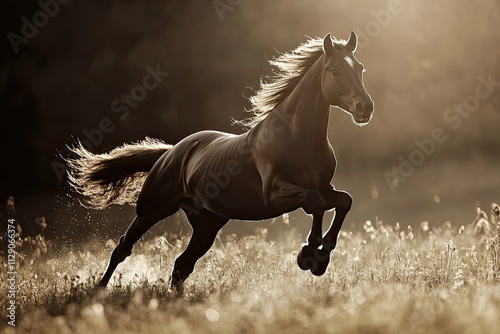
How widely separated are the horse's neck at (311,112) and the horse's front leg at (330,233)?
497 mm

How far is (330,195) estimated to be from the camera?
20.0 ft

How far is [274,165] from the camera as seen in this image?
613 centimetres

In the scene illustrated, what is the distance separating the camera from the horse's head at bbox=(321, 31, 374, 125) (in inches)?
226

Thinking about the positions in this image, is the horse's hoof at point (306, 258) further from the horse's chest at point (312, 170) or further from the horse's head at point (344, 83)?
the horse's head at point (344, 83)

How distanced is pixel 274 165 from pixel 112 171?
2.73 meters

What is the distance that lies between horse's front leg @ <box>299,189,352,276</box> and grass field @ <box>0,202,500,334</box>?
221 millimetres

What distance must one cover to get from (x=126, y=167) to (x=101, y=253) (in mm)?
1524

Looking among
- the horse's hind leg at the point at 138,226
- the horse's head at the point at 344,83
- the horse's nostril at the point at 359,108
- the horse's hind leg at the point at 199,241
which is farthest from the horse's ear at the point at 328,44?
the horse's hind leg at the point at 138,226

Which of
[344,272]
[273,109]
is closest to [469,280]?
[344,272]

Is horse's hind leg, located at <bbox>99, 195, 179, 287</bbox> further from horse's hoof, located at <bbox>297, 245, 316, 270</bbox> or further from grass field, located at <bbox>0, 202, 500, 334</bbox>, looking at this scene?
horse's hoof, located at <bbox>297, 245, 316, 270</bbox>

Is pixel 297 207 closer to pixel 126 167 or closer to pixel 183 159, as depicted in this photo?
pixel 183 159

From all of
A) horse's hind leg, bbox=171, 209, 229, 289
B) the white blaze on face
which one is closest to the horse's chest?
the white blaze on face

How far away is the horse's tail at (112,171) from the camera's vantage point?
8.14m

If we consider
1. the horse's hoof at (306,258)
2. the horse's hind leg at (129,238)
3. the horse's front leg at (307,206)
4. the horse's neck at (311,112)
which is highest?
the horse's neck at (311,112)
